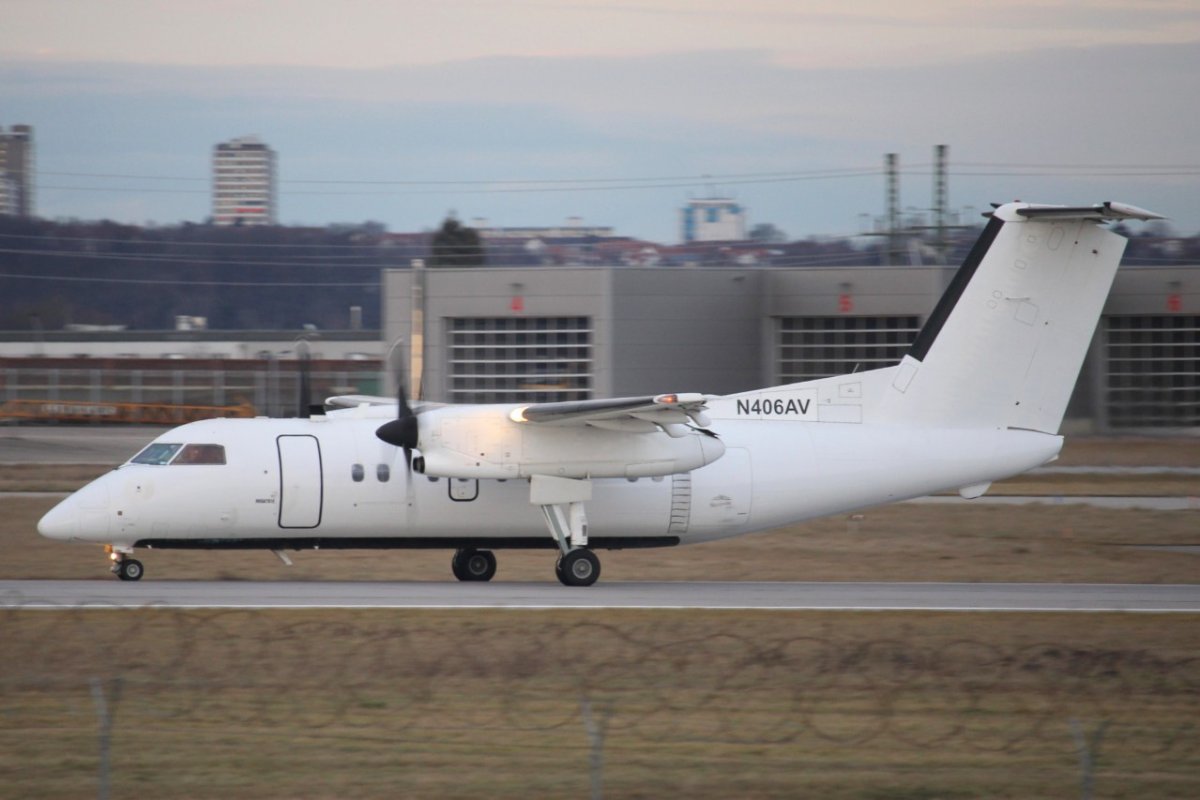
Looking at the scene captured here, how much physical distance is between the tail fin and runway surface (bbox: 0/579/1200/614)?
2.26 m

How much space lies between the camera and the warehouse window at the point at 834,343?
43469 millimetres

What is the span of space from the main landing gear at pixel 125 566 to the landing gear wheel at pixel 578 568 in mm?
5106

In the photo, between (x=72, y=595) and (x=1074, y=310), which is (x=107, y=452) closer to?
(x=72, y=595)

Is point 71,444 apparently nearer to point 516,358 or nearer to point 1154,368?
point 516,358

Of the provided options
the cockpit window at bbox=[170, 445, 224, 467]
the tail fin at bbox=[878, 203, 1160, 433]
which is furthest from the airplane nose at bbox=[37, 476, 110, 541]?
the tail fin at bbox=[878, 203, 1160, 433]

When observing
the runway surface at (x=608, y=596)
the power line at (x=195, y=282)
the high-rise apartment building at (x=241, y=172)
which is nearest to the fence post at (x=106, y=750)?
the runway surface at (x=608, y=596)

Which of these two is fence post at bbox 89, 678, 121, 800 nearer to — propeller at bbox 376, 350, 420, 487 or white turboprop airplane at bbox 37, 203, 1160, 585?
white turboprop airplane at bbox 37, 203, 1160, 585

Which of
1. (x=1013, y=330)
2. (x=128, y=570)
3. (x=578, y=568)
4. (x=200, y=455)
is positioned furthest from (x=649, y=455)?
(x=128, y=570)

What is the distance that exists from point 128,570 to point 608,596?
585 cm

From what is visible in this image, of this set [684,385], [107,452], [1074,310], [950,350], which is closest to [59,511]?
[950,350]

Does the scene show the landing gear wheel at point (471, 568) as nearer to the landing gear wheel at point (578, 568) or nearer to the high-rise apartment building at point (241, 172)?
the landing gear wheel at point (578, 568)

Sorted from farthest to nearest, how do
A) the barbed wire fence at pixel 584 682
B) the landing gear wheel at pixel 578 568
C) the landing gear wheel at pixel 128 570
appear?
the landing gear wheel at pixel 578 568 → the landing gear wheel at pixel 128 570 → the barbed wire fence at pixel 584 682

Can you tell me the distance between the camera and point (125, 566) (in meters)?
16.1

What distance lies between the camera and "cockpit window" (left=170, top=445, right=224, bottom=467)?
15.9m
